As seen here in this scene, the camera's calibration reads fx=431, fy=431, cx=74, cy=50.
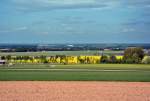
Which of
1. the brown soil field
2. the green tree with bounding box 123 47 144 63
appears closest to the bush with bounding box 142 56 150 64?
the green tree with bounding box 123 47 144 63

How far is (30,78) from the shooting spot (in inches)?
1639

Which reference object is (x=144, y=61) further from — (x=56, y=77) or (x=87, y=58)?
(x=56, y=77)

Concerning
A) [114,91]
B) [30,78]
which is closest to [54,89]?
[114,91]

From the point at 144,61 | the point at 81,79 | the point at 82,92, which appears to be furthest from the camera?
the point at 144,61

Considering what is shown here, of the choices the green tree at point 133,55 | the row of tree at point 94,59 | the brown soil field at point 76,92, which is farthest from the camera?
the row of tree at point 94,59

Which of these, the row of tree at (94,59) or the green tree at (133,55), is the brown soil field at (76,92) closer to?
the green tree at (133,55)

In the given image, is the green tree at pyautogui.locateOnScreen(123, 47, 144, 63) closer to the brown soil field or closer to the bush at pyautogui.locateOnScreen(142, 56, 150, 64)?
the bush at pyautogui.locateOnScreen(142, 56, 150, 64)

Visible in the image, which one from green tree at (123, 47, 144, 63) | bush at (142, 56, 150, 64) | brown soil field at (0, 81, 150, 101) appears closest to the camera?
brown soil field at (0, 81, 150, 101)

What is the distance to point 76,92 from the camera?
2986 centimetres

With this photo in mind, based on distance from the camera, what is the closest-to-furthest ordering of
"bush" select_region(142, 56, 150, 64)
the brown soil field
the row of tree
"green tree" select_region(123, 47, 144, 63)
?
the brown soil field, "bush" select_region(142, 56, 150, 64), "green tree" select_region(123, 47, 144, 63), the row of tree

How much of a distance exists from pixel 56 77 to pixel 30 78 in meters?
2.59

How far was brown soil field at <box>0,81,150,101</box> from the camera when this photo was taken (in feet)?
85.8

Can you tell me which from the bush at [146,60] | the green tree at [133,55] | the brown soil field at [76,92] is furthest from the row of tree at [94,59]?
the brown soil field at [76,92]

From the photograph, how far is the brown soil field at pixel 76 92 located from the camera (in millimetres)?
26156
